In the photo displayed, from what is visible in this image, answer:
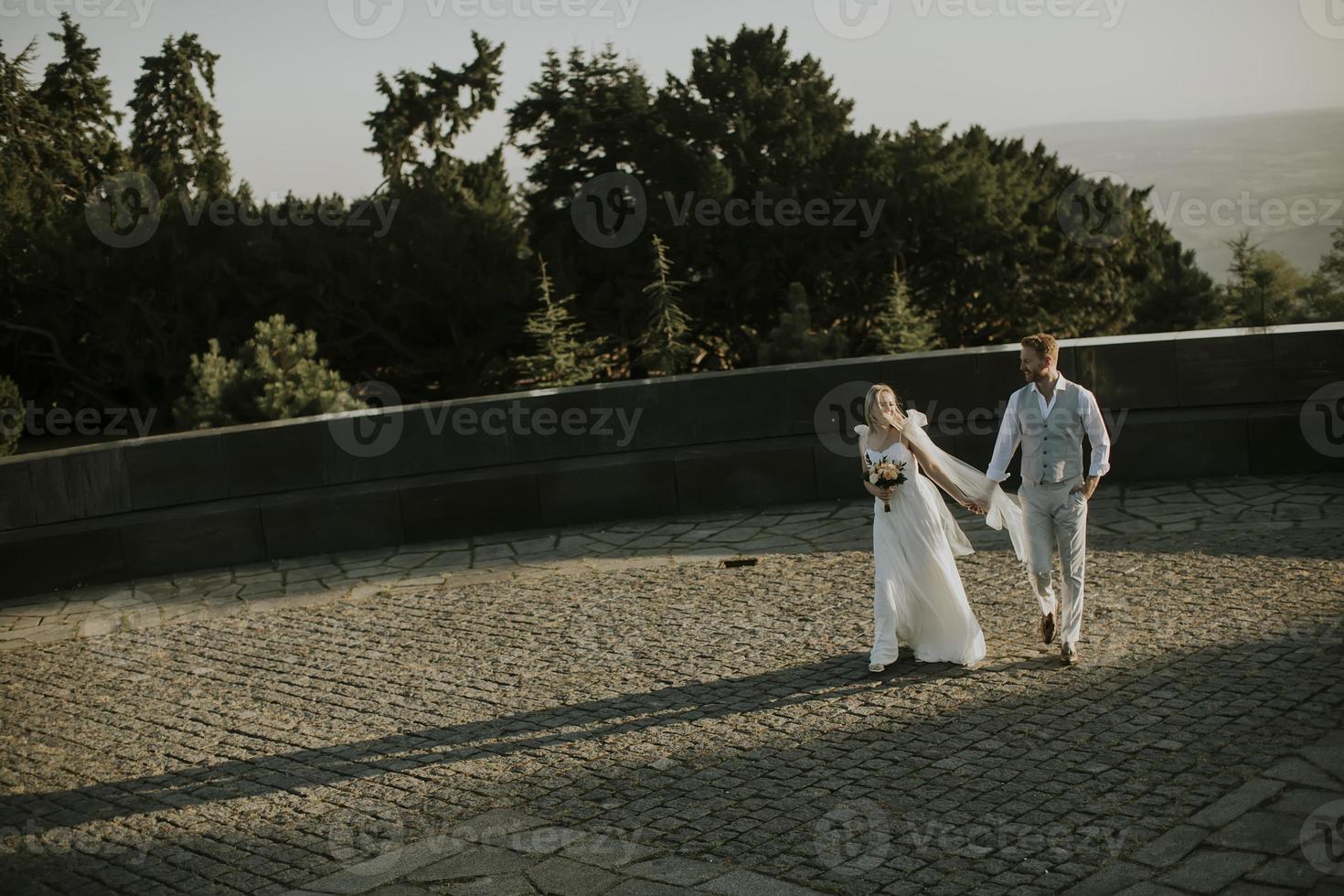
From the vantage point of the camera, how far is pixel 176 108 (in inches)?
1539

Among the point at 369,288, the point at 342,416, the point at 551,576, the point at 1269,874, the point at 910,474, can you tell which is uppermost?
the point at 369,288

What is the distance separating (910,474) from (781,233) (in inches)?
891

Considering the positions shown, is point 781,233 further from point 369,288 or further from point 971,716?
point 971,716

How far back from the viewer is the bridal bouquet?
26.3 ft

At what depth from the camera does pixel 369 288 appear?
2698 cm

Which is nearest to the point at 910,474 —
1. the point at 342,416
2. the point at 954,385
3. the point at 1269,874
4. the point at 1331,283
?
the point at 1269,874

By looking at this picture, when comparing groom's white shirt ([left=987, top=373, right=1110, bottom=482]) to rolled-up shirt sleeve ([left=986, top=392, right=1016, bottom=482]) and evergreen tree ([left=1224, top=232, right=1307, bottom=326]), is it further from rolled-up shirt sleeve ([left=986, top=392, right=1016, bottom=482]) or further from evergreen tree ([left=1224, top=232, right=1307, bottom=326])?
evergreen tree ([left=1224, top=232, right=1307, bottom=326])
